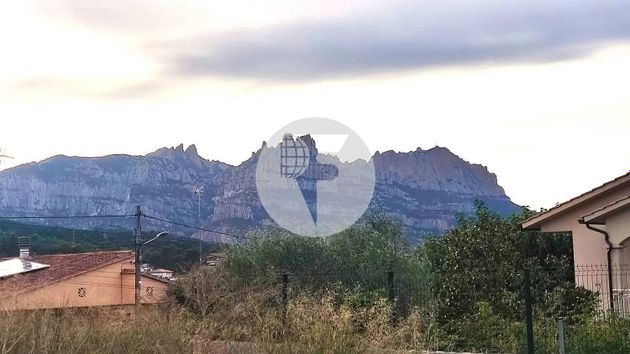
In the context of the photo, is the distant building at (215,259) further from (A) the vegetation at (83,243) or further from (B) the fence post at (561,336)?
(A) the vegetation at (83,243)

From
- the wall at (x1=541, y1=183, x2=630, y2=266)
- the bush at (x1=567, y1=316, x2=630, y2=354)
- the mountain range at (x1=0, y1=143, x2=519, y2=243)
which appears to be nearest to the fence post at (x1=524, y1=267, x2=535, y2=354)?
the bush at (x1=567, y1=316, x2=630, y2=354)

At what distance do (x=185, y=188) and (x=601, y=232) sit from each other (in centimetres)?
6961

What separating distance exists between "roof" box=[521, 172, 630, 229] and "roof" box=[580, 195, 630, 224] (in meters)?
1.17

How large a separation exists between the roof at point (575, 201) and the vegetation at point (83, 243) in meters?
21.7

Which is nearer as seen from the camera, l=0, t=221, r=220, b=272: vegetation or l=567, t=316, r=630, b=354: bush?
l=567, t=316, r=630, b=354: bush

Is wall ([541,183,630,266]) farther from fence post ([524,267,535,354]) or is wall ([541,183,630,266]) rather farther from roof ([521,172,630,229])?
fence post ([524,267,535,354])

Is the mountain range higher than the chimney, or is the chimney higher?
the mountain range

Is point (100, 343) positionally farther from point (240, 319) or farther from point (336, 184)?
point (336, 184)
